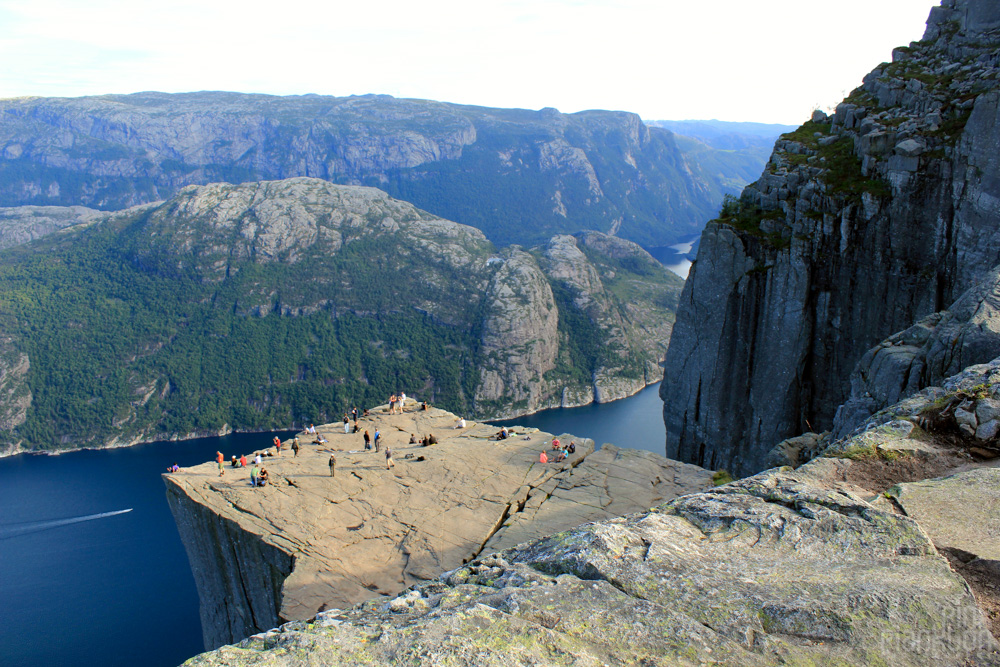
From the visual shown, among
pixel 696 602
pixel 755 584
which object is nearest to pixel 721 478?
pixel 755 584

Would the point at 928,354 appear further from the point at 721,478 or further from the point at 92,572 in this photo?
the point at 92,572

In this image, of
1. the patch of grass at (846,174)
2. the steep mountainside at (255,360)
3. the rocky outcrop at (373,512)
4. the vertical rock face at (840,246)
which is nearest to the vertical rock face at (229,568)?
the rocky outcrop at (373,512)

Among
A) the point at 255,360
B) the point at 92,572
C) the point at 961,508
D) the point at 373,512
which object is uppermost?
the point at 961,508

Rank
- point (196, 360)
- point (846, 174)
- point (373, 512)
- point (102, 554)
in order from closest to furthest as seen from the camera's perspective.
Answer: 1. point (373, 512)
2. point (846, 174)
3. point (102, 554)
4. point (196, 360)

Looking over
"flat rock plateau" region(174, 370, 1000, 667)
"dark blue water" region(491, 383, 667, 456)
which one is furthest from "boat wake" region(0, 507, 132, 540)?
"flat rock plateau" region(174, 370, 1000, 667)

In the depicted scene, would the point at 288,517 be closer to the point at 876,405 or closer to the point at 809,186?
the point at 876,405

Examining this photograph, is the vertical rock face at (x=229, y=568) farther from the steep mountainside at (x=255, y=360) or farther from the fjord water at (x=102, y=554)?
the steep mountainside at (x=255, y=360)
